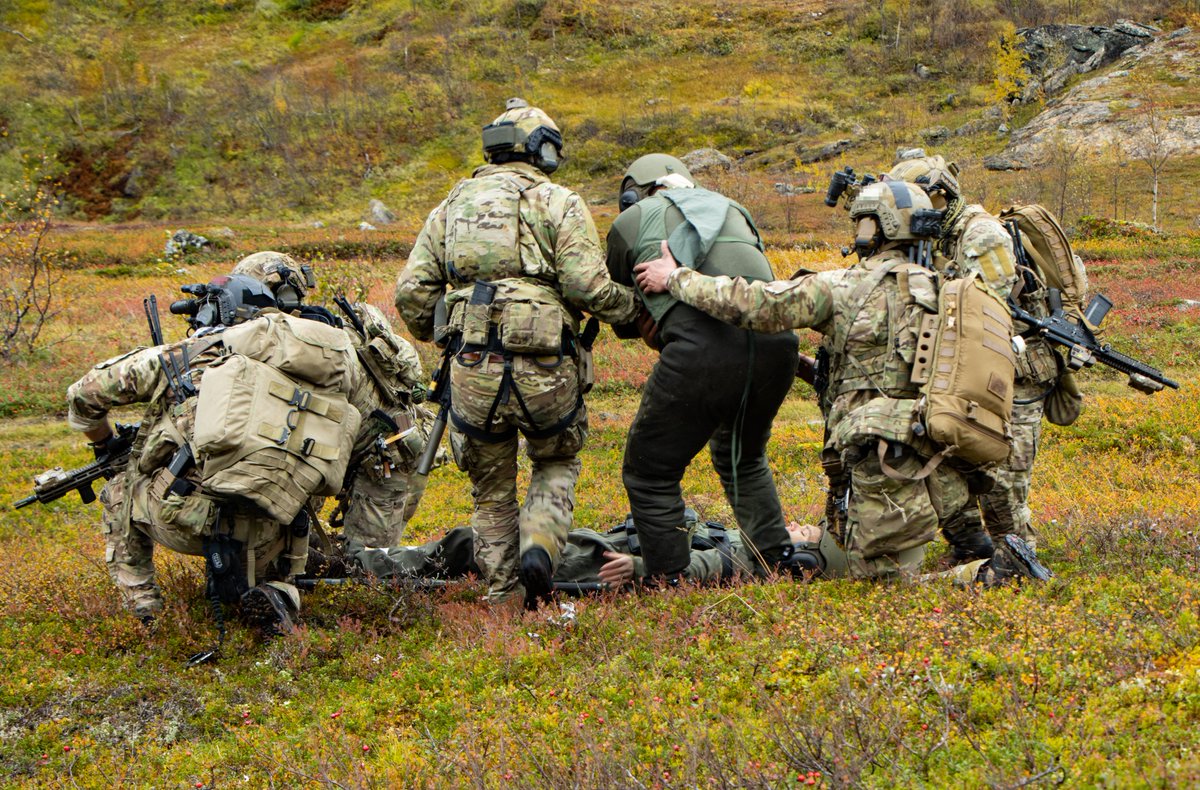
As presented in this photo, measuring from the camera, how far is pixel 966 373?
4.78 metres

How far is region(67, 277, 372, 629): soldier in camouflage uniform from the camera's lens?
19.1 ft

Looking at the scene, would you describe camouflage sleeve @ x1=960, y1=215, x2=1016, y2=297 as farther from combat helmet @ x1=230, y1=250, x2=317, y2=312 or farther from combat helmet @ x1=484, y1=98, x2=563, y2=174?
combat helmet @ x1=230, y1=250, x2=317, y2=312

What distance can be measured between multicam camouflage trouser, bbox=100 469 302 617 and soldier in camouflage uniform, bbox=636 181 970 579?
3.12 m

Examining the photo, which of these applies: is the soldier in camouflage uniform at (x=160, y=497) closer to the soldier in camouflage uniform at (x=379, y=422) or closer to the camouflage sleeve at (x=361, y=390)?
the camouflage sleeve at (x=361, y=390)

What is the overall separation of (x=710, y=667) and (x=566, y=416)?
1.97 meters

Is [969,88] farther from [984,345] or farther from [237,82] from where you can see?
[984,345]

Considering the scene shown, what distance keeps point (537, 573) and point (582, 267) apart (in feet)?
6.36

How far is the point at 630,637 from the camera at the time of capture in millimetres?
5043

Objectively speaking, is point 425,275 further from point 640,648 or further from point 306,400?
point 640,648

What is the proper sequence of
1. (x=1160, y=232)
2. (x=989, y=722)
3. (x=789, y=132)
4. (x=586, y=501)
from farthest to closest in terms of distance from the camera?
(x=789, y=132) < (x=1160, y=232) < (x=586, y=501) < (x=989, y=722)

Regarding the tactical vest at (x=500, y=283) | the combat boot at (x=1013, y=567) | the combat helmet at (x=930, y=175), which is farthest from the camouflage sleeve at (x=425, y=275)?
the combat boot at (x=1013, y=567)

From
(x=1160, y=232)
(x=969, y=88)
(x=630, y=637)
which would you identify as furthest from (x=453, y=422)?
(x=969, y=88)

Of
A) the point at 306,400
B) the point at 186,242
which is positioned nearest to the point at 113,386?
the point at 306,400

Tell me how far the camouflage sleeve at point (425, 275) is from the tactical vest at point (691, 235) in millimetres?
1270
